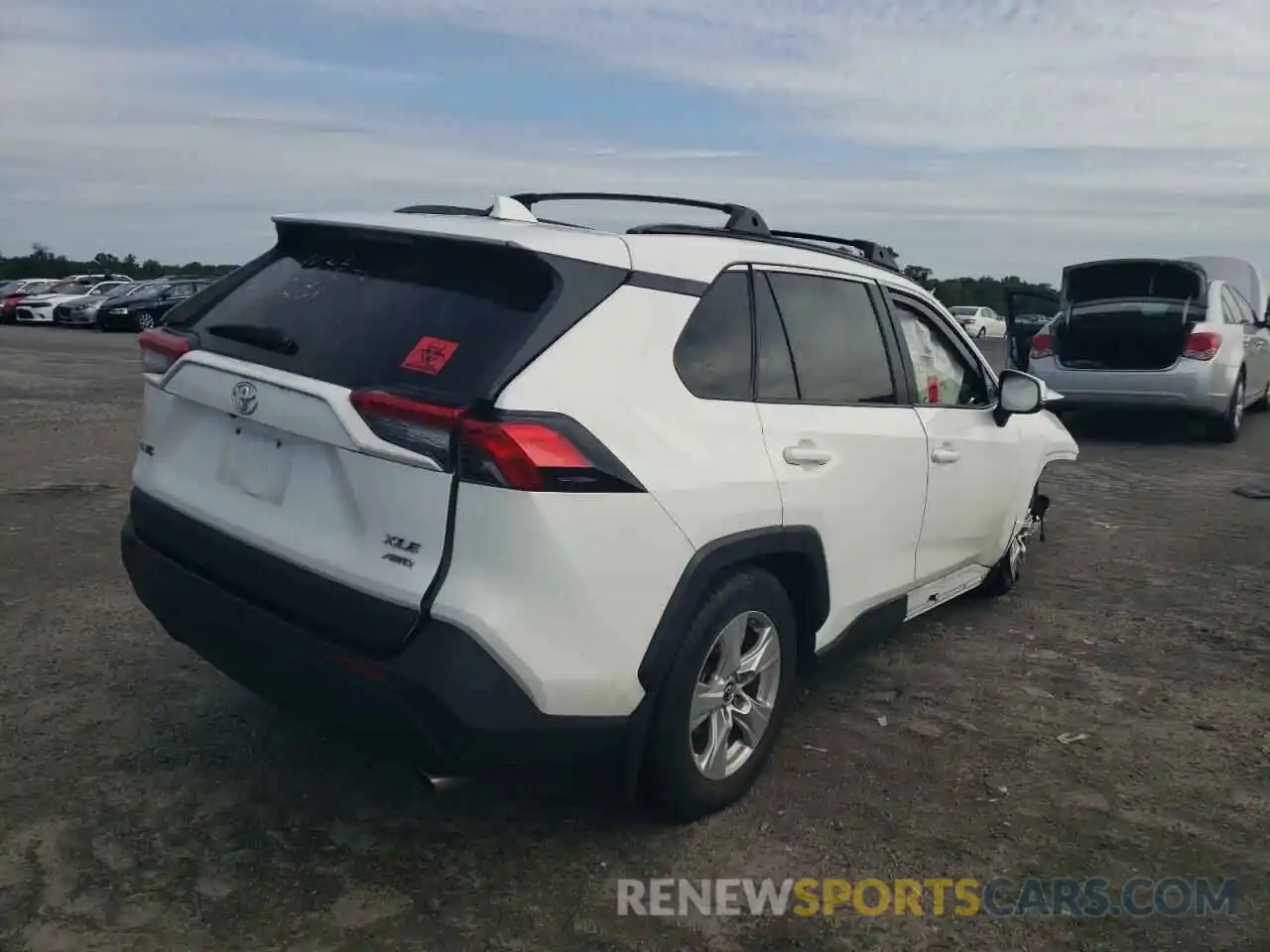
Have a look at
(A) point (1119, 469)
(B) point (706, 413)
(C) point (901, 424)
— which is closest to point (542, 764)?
(B) point (706, 413)

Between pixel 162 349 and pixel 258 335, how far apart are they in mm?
488

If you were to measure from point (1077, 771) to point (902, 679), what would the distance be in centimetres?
94

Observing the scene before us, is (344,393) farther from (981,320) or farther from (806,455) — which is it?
(981,320)

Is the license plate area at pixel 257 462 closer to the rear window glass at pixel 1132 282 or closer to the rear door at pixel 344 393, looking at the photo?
the rear door at pixel 344 393

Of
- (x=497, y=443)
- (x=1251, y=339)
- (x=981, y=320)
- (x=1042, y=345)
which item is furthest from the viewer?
(x=981, y=320)

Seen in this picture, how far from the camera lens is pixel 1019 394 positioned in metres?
4.93

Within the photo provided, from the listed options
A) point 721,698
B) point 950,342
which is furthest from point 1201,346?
point 721,698

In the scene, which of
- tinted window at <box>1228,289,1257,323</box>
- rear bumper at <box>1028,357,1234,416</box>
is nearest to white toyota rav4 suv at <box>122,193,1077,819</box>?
rear bumper at <box>1028,357,1234,416</box>

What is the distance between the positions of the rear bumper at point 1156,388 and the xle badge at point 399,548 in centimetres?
926

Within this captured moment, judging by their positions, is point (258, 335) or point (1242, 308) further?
point (1242, 308)

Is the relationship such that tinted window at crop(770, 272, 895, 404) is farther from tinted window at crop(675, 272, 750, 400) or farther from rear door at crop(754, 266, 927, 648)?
tinted window at crop(675, 272, 750, 400)

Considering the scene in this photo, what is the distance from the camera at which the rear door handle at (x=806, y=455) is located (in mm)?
3443

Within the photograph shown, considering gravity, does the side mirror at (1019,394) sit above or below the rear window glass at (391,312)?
below

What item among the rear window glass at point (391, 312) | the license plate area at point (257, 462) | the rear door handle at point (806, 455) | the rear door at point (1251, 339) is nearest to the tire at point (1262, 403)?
the rear door at point (1251, 339)
